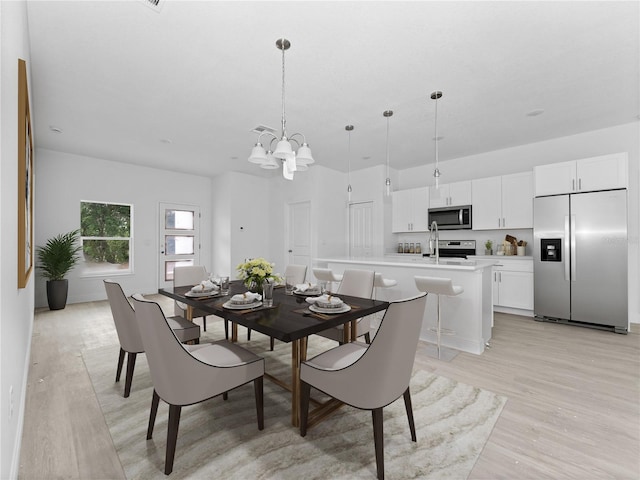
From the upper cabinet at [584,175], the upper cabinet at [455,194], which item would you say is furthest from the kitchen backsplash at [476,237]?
the upper cabinet at [584,175]

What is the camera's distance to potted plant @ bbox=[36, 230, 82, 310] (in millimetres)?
4789

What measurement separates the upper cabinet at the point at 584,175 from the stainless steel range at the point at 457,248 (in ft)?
4.54

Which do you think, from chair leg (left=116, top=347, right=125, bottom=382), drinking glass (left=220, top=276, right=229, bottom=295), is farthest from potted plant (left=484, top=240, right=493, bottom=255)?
chair leg (left=116, top=347, right=125, bottom=382)

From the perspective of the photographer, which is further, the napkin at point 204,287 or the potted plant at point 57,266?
the potted plant at point 57,266

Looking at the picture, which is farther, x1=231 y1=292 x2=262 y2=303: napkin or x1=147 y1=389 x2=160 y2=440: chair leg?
x1=231 y1=292 x2=262 y2=303: napkin

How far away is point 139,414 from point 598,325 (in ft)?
17.2

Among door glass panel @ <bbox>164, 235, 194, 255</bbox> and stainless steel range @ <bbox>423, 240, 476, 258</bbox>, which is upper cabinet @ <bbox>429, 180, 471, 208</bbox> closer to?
stainless steel range @ <bbox>423, 240, 476, 258</bbox>

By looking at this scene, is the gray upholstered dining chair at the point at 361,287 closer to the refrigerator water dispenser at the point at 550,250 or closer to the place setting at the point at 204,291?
the place setting at the point at 204,291

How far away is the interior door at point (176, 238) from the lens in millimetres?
6520

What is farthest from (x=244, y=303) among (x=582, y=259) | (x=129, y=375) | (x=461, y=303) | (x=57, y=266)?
(x=57, y=266)

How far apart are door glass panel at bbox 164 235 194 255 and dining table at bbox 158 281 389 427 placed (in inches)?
185

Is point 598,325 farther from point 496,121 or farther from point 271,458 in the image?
point 271,458

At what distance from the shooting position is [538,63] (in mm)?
2686

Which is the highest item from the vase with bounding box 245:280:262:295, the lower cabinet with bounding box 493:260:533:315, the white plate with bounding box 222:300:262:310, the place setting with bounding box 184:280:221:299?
the vase with bounding box 245:280:262:295
